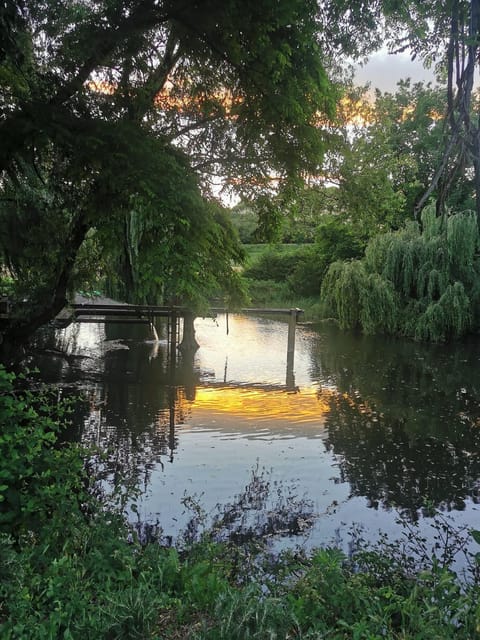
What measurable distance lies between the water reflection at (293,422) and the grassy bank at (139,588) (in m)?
1.85

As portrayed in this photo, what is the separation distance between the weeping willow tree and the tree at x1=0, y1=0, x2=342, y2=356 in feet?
42.2

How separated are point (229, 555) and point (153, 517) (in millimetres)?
1144

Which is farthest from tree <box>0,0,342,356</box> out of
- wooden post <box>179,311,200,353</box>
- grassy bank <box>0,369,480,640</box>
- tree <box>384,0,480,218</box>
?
wooden post <box>179,311,200,353</box>

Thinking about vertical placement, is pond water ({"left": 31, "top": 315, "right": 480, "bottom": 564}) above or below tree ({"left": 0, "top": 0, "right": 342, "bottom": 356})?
below

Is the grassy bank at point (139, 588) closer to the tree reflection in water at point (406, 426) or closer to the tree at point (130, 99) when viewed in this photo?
the tree reflection in water at point (406, 426)

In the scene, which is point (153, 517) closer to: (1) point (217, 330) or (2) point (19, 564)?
(2) point (19, 564)

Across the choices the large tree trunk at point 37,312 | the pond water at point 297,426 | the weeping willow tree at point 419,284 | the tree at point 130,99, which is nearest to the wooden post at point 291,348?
the pond water at point 297,426

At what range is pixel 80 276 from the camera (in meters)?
8.11

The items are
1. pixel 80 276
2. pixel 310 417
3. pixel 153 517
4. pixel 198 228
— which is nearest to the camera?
pixel 153 517

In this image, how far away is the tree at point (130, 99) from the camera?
4.03 meters

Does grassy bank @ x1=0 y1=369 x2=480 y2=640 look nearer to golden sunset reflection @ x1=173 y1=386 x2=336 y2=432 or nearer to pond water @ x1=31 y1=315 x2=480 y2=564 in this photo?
pond water @ x1=31 y1=315 x2=480 y2=564

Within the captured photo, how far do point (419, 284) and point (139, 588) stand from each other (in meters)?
17.3

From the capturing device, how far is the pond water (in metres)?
5.36

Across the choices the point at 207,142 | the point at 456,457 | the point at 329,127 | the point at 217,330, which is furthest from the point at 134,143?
the point at 217,330
